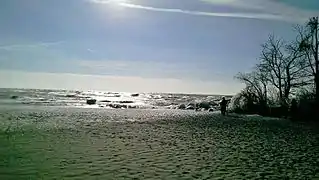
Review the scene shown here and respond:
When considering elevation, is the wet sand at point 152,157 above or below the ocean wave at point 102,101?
below

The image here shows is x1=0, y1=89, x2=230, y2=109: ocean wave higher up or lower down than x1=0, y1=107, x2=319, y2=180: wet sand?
higher up

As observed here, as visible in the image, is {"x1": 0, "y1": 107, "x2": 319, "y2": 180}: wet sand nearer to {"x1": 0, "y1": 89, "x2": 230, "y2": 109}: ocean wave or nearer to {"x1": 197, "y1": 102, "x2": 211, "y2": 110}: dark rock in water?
{"x1": 0, "y1": 89, "x2": 230, "y2": 109}: ocean wave

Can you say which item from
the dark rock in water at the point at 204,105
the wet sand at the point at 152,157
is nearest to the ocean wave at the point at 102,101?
the dark rock in water at the point at 204,105

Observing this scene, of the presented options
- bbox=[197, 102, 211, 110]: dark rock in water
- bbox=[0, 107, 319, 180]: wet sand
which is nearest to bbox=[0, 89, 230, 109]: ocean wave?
bbox=[197, 102, 211, 110]: dark rock in water

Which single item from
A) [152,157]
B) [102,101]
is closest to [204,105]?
[102,101]

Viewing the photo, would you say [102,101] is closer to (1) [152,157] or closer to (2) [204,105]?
(2) [204,105]

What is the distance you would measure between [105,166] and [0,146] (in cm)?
562

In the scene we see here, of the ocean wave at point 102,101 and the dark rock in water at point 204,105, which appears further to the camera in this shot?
the ocean wave at point 102,101

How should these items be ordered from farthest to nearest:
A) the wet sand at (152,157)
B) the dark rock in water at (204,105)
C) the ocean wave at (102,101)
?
the ocean wave at (102,101) < the dark rock in water at (204,105) < the wet sand at (152,157)

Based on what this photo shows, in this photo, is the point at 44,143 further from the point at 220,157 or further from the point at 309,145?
the point at 309,145

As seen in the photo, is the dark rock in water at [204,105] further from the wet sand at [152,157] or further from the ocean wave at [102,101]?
the wet sand at [152,157]

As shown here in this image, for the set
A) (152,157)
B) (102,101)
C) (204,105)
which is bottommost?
(152,157)

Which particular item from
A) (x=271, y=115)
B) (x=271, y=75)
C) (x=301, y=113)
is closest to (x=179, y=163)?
(x=301, y=113)

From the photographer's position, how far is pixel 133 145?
1688 cm
